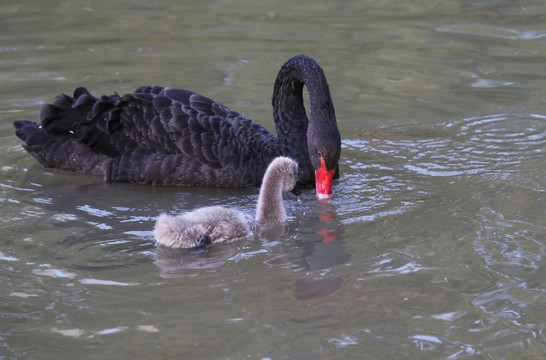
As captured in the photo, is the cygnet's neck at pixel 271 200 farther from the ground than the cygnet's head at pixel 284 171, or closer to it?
closer to it

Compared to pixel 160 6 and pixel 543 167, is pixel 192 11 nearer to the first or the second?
pixel 160 6

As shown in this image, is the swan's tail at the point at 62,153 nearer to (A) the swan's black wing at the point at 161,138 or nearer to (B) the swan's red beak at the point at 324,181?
(A) the swan's black wing at the point at 161,138

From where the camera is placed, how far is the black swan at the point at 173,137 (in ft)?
18.2

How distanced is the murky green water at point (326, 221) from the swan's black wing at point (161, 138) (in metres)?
0.13

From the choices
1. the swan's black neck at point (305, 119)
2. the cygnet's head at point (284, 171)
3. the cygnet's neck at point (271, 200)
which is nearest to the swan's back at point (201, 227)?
the cygnet's neck at point (271, 200)

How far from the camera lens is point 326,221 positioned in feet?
15.7

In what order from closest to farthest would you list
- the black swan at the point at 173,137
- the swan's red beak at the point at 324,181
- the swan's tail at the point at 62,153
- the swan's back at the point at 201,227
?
1. the swan's back at the point at 201,227
2. the swan's red beak at the point at 324,181
3. the black swan at the point at 173,137
4. the swan's tail at the point at 62,153

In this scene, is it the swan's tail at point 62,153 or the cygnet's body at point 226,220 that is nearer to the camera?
the cygnet's body at point 226,220

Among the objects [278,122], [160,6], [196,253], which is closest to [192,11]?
[160,6]

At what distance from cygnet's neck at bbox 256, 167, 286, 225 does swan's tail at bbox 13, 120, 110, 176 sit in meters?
1.51

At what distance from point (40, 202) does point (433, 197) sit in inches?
91.3

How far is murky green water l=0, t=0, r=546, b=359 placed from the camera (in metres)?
3.54

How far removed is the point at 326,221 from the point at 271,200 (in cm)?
33

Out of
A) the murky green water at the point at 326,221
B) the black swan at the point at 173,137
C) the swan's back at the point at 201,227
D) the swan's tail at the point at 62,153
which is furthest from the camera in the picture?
the swan's tail at the point at 62,153
